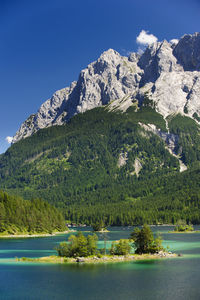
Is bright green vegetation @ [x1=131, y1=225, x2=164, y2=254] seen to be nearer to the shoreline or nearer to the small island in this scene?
the small island

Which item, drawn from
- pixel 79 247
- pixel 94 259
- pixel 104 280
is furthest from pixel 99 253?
pixel 104 280

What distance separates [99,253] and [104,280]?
3488cm

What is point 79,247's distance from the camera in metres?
126

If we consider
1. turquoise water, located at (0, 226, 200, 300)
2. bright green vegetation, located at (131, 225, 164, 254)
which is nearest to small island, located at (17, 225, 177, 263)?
bright green vegetation, located at (131, 225, 164, 254)

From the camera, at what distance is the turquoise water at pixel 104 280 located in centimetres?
8206

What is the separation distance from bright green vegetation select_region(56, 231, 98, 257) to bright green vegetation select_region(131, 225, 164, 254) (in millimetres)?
14312

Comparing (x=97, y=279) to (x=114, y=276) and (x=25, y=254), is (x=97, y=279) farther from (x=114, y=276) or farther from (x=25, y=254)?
(x=25, y=254)

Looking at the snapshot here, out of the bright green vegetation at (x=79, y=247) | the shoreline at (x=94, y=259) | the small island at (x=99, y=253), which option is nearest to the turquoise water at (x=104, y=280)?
the shoreline at (x=94, y=259)

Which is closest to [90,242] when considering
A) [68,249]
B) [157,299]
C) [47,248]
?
[68,249]

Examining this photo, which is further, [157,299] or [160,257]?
[160,257]

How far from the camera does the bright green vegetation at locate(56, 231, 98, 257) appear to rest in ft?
411

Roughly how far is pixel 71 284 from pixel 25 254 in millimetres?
54228

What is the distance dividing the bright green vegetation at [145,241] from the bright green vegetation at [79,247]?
14.3 metres

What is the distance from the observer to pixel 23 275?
337 ft
